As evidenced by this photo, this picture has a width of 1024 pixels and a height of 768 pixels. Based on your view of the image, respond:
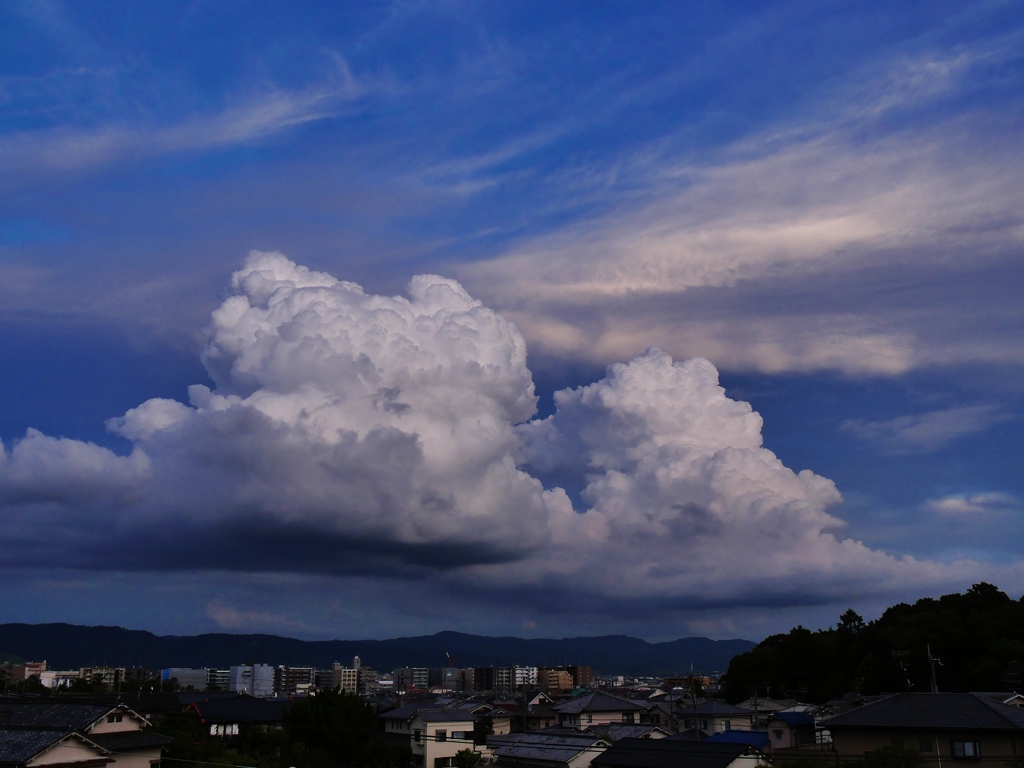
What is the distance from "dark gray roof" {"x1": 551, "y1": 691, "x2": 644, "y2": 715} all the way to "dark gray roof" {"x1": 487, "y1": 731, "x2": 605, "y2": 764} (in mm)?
15182

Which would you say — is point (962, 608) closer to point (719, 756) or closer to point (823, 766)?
point (719, 756)

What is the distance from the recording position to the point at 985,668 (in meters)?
76.8

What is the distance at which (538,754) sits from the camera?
190 ft

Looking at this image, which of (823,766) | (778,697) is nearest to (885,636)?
(778,697)

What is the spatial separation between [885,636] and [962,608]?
458 inches

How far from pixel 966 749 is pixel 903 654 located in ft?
131

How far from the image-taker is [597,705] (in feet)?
267

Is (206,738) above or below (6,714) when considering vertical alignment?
below

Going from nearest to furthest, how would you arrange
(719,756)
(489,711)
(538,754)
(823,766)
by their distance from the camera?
(823,766), (719,756), (538,754), (489,711)

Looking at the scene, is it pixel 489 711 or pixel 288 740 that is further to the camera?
pixel 489 711

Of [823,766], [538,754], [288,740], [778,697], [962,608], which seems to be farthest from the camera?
[778,697]

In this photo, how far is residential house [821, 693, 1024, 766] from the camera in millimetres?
43625

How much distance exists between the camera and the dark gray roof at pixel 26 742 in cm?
3953

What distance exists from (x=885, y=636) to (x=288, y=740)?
6444 centimetres
